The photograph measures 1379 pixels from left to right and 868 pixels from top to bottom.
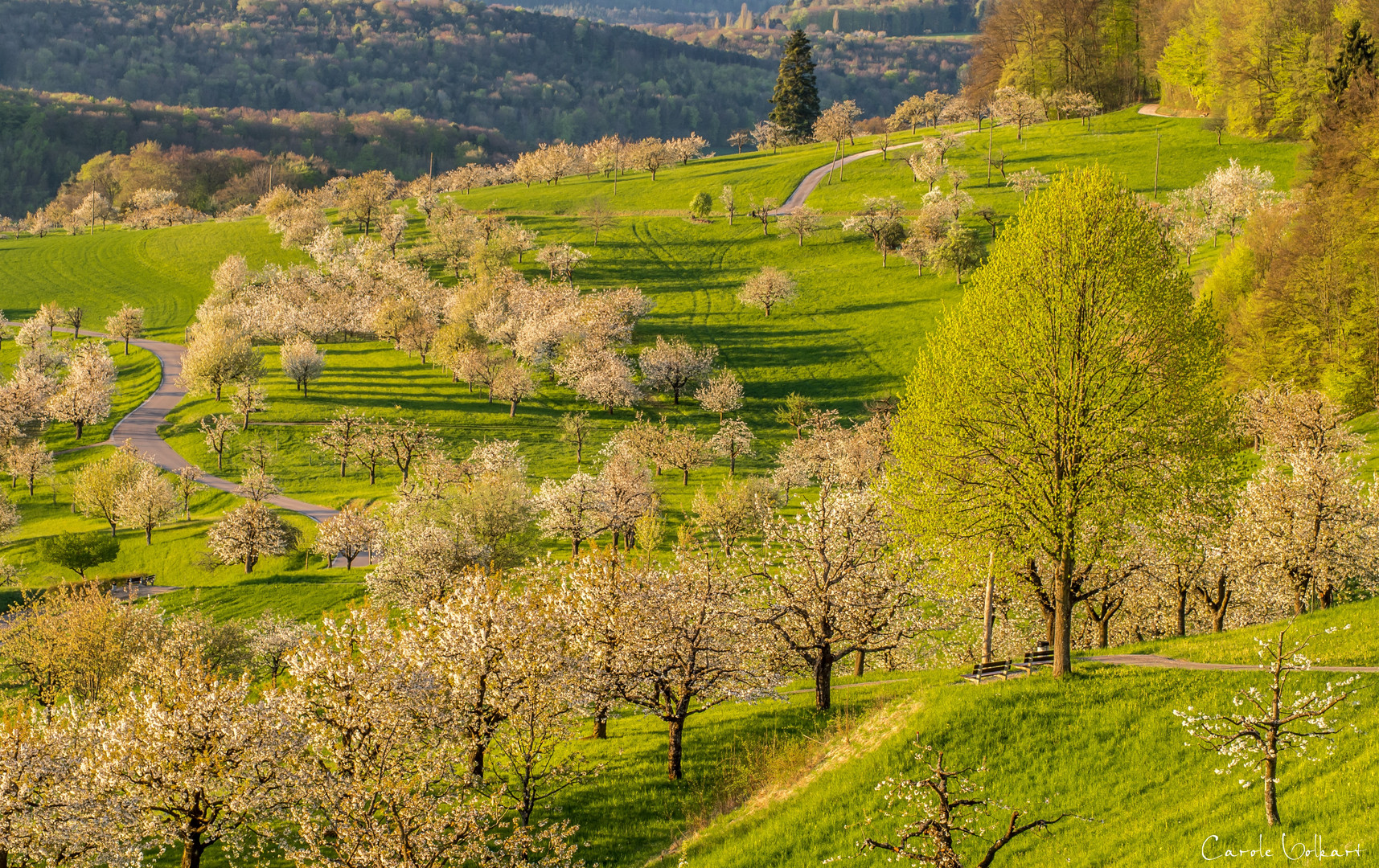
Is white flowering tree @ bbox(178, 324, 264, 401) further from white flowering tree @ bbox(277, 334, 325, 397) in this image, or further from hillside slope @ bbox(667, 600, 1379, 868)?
hillside slope @ bbox(667, 600, 1379, 868)

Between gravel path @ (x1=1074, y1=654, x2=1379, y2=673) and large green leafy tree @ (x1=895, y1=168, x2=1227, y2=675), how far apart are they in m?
2.38

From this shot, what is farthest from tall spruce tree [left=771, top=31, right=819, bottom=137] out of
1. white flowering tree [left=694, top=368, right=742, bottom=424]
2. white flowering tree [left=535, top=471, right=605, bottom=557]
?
white flowering tree [left=535, top=471, right=605, bottom=557]

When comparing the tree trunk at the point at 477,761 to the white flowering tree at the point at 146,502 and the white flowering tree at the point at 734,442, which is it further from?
the white flowering tree at the point at 146,502

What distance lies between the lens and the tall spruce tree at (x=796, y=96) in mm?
179000

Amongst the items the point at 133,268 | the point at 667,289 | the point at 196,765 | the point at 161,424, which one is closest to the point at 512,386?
the point at 667,289

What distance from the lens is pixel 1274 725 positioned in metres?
16.2

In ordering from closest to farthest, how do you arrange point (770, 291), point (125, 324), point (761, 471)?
point (761, 471)
point (770, 291)
point (125, 324)

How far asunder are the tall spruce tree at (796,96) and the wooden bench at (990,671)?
550 ft

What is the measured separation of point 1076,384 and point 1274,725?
1120cm

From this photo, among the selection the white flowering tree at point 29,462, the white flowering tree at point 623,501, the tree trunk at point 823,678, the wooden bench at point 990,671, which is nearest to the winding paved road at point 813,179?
the white flowering tree at point 623,501

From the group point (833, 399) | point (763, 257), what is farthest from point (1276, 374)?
point (763, 257)

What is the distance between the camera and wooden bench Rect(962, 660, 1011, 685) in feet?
88.7

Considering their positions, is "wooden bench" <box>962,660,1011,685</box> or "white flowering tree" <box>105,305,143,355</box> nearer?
"wooden bench" <box>962,660,1011,685</box>

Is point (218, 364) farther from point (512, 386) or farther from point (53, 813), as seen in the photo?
point (53, 813)
